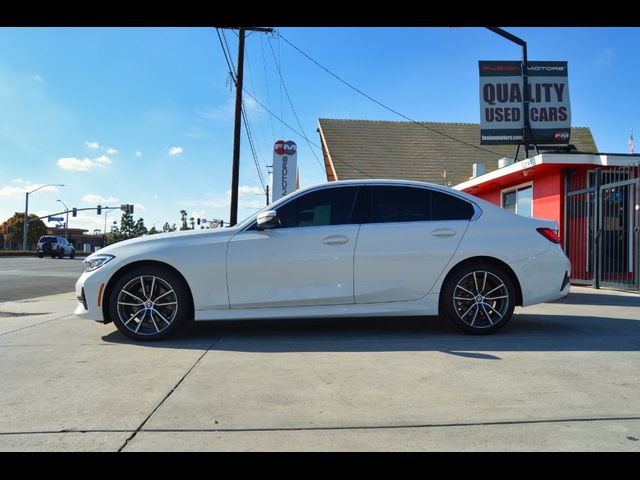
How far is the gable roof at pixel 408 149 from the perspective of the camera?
2106 cm

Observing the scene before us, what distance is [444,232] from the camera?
16.7ft

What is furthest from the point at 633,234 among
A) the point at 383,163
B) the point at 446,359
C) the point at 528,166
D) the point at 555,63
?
the point at 383,163

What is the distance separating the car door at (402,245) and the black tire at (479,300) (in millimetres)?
238

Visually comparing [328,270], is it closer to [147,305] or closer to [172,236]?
[172,236]

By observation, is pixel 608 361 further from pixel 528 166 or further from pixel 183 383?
pixel 528 166

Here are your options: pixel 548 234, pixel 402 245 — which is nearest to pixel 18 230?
pixel 402 245

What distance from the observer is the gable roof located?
21062 millimetres

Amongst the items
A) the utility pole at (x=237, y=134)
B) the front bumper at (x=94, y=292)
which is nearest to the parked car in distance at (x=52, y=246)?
the utility pole at (x=237, y=134)

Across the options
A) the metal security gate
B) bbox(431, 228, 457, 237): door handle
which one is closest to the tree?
the metal security gate

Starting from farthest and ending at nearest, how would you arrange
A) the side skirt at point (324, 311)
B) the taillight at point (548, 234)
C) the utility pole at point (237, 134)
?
the utility pole at point (237, 134) < the taillight at point (548, 234) < the side skirt at point (324, 311)

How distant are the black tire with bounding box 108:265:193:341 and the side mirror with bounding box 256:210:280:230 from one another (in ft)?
3.26

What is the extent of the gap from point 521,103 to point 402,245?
10.2 m

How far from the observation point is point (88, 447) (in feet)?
8.20

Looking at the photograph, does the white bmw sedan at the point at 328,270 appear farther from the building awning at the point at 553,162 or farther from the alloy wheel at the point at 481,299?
the building awning at the point at 553,162
